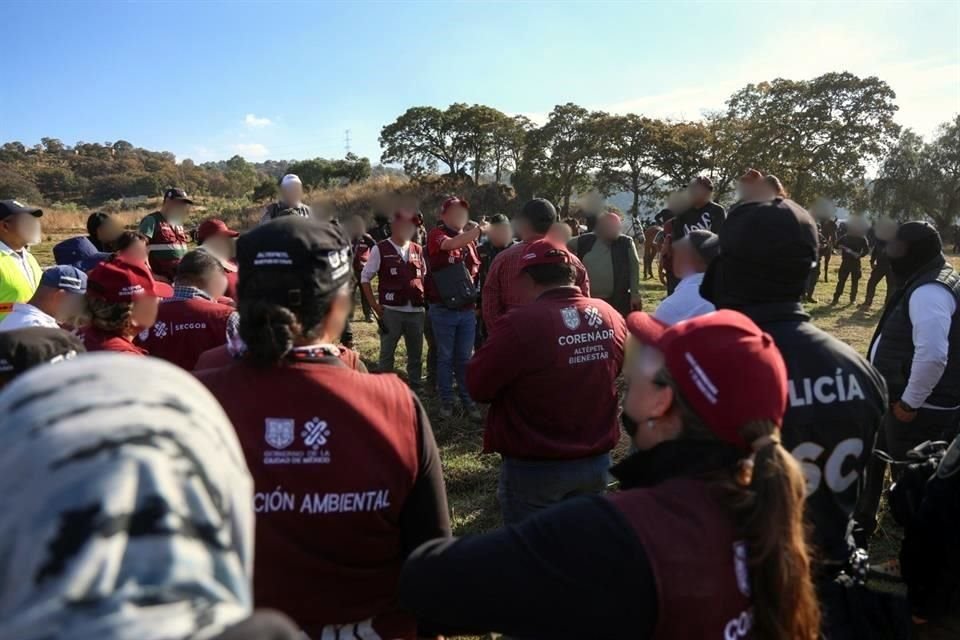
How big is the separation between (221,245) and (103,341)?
7.72 ft

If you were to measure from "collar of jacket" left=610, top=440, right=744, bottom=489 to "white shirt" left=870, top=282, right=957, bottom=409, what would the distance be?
309cm

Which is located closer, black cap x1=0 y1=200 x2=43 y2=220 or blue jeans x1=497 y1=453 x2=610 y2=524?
blue jeans x1=497 y1=453 x2=610 y2=524

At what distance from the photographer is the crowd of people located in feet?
2.19

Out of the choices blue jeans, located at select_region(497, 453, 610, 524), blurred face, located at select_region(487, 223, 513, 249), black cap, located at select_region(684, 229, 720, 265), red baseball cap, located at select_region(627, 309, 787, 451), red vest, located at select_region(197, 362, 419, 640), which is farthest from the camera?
blurred face, located at select_region(487, 223, 513, 249)

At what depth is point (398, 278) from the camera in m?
6.88

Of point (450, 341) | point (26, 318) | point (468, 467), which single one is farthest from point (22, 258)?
point (468, 467)

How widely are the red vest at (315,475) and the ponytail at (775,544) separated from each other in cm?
92

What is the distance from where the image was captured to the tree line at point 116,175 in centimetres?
3512

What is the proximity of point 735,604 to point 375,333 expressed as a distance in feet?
32.8

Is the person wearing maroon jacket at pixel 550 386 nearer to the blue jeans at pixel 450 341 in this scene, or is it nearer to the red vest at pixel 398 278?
the blue jeans at pixel 450 341

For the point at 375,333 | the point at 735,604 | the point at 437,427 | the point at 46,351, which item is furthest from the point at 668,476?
the point at 375,333

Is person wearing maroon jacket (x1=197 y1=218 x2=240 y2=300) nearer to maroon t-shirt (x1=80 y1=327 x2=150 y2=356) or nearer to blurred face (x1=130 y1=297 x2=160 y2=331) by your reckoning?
blurred face (x1=130 y1=297 x2=160 y2=331)

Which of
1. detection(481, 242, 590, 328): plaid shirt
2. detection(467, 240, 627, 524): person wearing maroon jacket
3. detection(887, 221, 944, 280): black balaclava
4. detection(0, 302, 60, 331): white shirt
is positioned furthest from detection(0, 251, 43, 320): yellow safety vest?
detection(887, 221, 944, 280): black balaclava

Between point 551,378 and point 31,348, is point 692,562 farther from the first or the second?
point 31,348
